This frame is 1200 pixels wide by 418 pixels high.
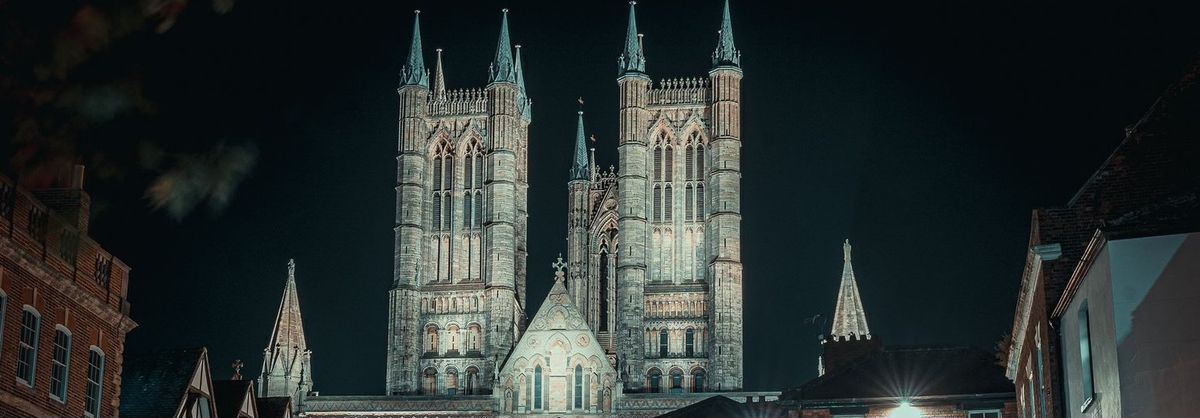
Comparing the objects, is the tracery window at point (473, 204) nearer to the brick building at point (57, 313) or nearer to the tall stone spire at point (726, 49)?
the tall stone spire at point (726, 49)

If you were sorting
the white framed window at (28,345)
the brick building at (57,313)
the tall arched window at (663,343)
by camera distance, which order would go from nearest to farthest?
the brick building at (57,313) < the white framed window at (28,345) < the tall arched window at (663,343)

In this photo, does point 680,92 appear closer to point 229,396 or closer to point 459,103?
point 459,103

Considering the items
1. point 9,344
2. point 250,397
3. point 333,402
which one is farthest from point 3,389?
point 333,402

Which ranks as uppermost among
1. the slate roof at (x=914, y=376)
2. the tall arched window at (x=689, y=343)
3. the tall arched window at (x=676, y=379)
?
the tall arched window at (x=689, y=343)

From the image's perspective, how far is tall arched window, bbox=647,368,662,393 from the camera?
10250cm

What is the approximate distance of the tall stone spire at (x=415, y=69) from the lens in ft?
362

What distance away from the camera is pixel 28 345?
98.5 feet

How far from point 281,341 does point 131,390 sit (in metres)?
64.7

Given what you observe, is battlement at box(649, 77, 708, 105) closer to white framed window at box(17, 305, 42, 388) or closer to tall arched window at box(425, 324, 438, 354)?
tall arched window at box(425, 324, 438, 354)

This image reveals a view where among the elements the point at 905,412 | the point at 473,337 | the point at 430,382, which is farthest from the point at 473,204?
the point at 905,412

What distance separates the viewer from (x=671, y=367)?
339 feet

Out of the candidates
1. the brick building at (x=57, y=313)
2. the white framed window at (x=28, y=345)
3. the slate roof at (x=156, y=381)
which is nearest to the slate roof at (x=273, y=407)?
the slate roof at (x=156, y=381)

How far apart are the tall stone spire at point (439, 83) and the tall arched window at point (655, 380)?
816 inches

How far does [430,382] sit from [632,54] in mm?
21889
